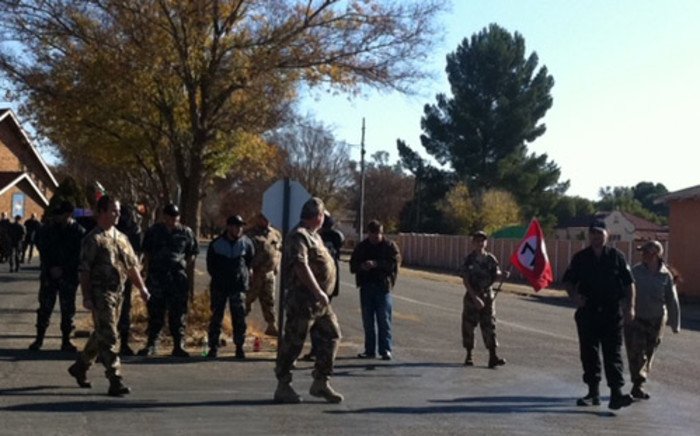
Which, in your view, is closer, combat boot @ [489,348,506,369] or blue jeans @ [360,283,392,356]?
combat boot @ [489,348,506,369]

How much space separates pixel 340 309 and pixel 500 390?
36.7ft

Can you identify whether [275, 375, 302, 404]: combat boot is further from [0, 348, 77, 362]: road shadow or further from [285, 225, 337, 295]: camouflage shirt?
[0, 348, 77, 362]: road shadow

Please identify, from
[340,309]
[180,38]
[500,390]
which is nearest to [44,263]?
[180,38]

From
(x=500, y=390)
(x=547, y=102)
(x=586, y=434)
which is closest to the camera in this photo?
(x=586, y=434)

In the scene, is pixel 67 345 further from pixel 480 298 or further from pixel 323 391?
pixel 480 298

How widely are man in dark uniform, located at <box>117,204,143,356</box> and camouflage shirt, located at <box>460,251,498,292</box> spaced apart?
4.25 meters

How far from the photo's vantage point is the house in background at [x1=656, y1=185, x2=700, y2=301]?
3450 cm

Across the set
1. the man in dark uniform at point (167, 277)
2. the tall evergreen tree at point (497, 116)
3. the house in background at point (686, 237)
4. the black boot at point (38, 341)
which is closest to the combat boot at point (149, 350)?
the man in dark uniform at point (167, 277)

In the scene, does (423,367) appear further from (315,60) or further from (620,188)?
(620,188)

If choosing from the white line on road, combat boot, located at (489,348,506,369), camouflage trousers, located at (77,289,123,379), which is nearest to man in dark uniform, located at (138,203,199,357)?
camouflage trousers, located at (77,289,123,379)

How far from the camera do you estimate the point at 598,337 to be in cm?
1066

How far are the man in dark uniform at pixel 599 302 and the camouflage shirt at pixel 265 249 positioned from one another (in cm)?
615

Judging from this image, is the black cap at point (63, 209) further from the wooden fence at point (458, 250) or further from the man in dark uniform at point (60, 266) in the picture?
the wooden fence at point (458, 250)

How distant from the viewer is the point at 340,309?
22562 millimetres
